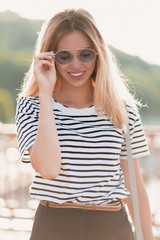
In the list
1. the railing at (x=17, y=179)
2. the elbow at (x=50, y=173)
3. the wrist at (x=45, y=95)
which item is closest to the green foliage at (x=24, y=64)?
the railing at (x=17, y=179)

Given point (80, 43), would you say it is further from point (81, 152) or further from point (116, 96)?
point (81, 152)

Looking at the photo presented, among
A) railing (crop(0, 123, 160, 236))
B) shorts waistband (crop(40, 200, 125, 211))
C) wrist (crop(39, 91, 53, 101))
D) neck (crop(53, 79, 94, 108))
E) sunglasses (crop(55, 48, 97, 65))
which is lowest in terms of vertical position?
shorts waistband (crop(40, 200, 125, 211))

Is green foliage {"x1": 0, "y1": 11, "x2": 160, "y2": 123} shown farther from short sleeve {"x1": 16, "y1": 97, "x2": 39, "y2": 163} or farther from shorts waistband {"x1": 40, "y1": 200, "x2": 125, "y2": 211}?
shorts waistband {"x1": 40, "y1": 200, "x2": 125, "y2": 211}

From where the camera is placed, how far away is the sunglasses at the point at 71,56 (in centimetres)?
199

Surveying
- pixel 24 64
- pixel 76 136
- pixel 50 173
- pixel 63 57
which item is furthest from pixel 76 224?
pixel 24 64

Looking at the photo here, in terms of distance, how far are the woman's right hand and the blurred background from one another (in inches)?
11.9

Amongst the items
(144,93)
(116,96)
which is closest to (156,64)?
(144,93)

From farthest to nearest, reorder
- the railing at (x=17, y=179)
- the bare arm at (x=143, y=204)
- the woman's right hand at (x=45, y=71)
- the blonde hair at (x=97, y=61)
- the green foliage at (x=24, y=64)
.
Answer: the green foliage at (x=24, y=64) < the railing at (x=17, y=179) < the bare arm at (x=143, y=204) < the blonde hair at (x=97, y=61) < the woman's right hand at (x=45, y=71)

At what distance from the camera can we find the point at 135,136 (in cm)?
219

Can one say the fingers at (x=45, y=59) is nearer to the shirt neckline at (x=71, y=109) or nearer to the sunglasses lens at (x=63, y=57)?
the sunglasses lens at (x=63, y=57)

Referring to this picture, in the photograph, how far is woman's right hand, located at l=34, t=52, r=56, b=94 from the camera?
196 cm

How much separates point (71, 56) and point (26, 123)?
1.12 ft

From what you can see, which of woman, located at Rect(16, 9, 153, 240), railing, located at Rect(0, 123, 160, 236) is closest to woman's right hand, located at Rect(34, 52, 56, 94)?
woman, located at Rect(16, 9, 153, 240)

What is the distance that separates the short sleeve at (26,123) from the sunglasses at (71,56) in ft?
0.69
